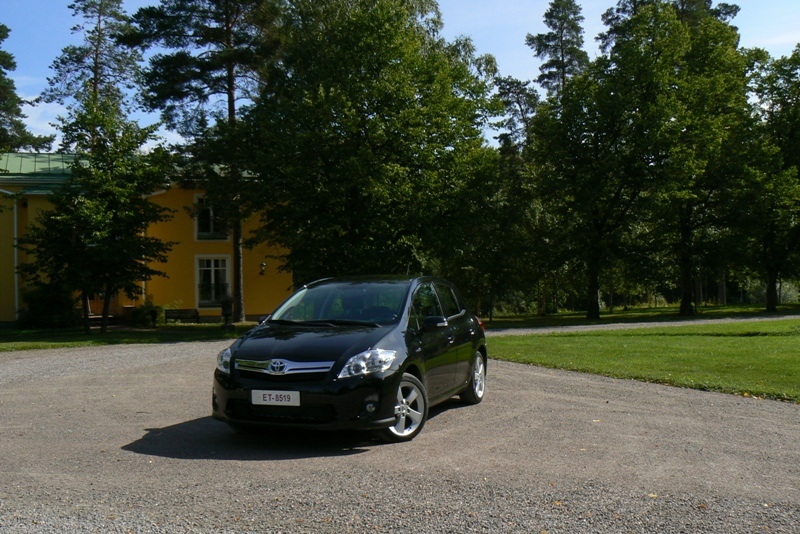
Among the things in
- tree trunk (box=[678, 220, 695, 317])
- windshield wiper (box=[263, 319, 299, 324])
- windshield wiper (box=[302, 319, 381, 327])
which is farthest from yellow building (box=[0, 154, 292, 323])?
windshield wiper (box=[302, 319, 381, 327])

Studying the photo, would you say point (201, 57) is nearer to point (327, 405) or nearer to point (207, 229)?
point (207, 229)

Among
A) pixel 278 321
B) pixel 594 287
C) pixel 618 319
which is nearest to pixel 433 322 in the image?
pixel 278 321

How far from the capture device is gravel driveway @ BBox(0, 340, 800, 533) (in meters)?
5.18

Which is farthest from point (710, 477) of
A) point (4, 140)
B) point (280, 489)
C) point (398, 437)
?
point (4, 140)

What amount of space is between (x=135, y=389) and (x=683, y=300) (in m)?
34.4

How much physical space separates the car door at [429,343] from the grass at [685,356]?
4.82m

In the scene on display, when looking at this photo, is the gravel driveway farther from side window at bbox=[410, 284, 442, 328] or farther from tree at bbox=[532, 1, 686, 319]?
tree at bbox=[532, 1, 686, 319]

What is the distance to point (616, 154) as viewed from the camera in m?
37.6

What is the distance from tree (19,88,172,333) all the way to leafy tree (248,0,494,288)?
449cm

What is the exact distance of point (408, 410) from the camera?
7.88 m

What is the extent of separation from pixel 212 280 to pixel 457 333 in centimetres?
3390

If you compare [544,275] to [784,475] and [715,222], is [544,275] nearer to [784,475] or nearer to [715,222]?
[715,222]

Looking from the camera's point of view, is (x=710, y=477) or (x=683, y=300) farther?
(x=683, y=300)

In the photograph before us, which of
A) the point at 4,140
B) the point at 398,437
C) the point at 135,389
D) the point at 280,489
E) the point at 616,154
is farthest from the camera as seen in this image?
the point at 4,140
